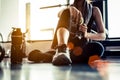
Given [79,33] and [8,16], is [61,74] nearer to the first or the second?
[79,33]

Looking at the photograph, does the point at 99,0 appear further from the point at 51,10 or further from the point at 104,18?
the point at 51,10

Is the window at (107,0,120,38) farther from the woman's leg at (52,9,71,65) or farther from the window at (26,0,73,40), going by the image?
the woman's leg at (52,9,71,65)

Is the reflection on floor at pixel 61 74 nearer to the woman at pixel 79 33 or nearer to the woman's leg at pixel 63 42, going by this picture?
the woman's leg at pixel 63 42

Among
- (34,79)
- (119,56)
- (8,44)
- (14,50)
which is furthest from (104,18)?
(34,79)

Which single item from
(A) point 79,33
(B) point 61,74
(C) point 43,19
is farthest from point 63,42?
(C) point 43,19

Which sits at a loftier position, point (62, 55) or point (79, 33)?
point (79, 33)

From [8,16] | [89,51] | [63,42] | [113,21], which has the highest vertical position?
[8,16]

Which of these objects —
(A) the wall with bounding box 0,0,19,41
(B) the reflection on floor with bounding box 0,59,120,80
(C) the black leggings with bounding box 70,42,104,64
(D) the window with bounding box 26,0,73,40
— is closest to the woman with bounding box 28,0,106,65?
(C) the black leggings with bounding box 70,42,104,64

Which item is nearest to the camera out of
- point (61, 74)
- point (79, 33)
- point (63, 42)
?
point (61, 74)

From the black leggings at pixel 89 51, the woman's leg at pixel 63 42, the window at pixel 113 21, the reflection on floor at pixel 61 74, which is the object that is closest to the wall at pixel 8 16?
the window at pixel 113 21

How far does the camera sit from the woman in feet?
6.60

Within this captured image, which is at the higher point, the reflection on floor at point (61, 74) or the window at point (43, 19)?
the window at point (43, 19)

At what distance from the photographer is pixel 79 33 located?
2314 mm

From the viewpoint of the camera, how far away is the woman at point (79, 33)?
6.60 ft
